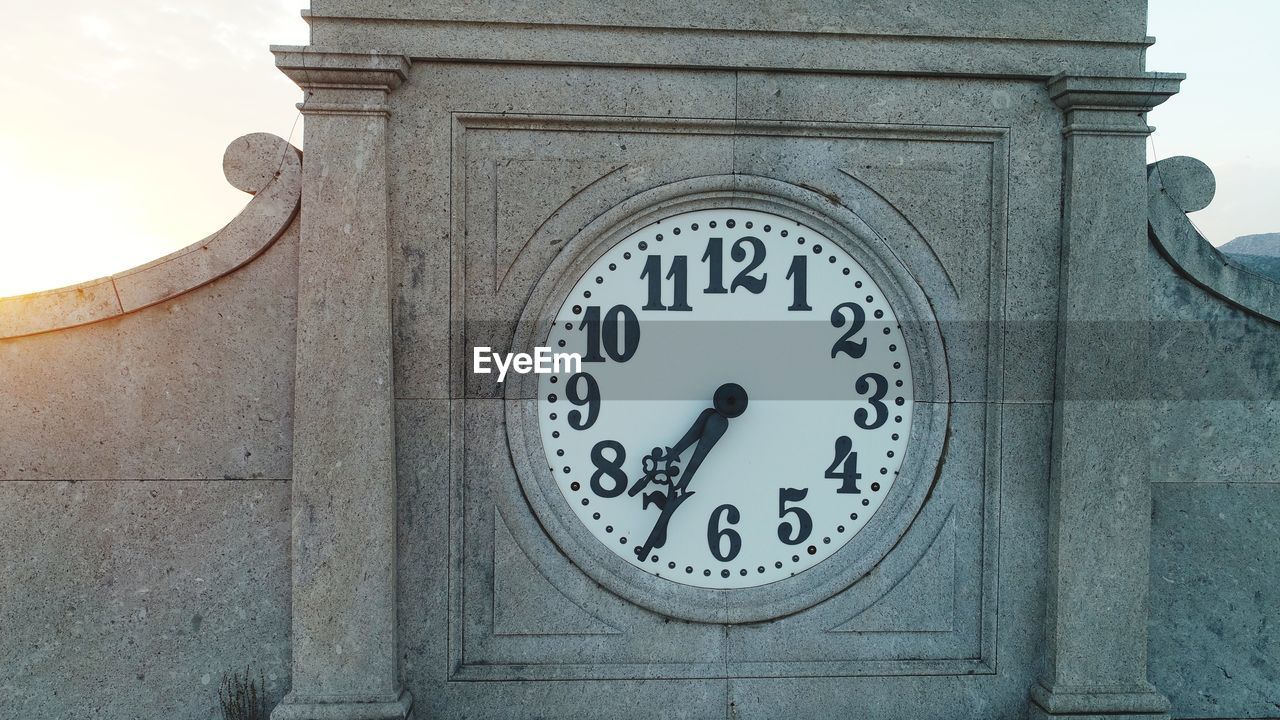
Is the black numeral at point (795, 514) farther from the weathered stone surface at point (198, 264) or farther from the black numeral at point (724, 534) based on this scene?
the weathered stone surface at point (198, 264)

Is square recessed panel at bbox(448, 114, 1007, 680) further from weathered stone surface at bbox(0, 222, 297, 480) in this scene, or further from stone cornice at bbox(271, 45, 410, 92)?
weathered stone surface at bbox(0, 222, 297, 480)

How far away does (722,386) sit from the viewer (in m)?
3.16

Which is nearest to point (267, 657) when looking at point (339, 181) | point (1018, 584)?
point (339, 181)

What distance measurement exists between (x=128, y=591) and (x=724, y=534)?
96.3 inches

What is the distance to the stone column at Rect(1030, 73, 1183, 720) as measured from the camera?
126 inches

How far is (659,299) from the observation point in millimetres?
3223

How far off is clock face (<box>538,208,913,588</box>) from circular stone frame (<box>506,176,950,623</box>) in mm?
41

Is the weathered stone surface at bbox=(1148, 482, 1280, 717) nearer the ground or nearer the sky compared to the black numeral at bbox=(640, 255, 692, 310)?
nearer the ground

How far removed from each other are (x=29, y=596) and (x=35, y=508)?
0.36 m

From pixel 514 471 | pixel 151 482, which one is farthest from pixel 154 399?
pixel 514 471

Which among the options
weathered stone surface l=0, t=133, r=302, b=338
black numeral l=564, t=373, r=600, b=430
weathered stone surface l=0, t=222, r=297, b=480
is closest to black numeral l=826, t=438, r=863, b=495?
black numeral l=564, t=373, r=600, b=430

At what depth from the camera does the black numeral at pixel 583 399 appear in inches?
126

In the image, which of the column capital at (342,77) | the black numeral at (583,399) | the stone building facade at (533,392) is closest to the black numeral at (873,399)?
the stone building facade at (533,392)

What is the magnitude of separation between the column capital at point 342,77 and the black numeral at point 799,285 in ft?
5.70
